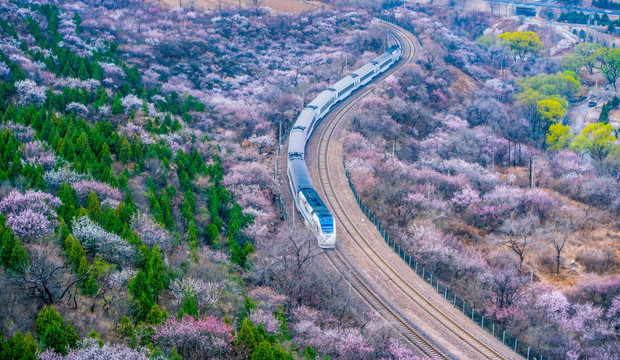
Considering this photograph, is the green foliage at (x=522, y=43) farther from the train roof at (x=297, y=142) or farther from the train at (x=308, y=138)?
the train roof at (x=297, y=142)

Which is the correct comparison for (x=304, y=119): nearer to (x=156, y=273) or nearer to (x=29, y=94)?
(x=29, y=94)

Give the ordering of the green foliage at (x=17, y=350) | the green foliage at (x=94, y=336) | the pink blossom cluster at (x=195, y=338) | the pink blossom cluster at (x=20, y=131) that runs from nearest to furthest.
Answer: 1. the green foliage at (x=17, y=350)
2. the green foliage at (x=94, y=336)
3. the pink blossom cluster at (x=195, y=338)
4. the pink blossom cluster at (x=20, y=131)

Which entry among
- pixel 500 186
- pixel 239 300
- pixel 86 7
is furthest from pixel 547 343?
pixel 86 7

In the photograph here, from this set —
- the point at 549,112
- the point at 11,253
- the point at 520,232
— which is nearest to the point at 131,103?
the point at 11,253

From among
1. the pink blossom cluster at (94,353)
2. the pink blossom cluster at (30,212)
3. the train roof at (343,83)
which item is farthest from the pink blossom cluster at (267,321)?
the train roof at (343,83)

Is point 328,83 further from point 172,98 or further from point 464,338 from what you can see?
point 464,338

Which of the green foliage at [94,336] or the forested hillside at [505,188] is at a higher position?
the green foliage at [94,336]

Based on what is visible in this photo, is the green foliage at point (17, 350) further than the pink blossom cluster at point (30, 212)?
No

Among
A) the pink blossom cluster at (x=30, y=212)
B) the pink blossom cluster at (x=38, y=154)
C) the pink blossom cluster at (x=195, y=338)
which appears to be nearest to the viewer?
the pink blossom cluster at (x=195, y=338)
